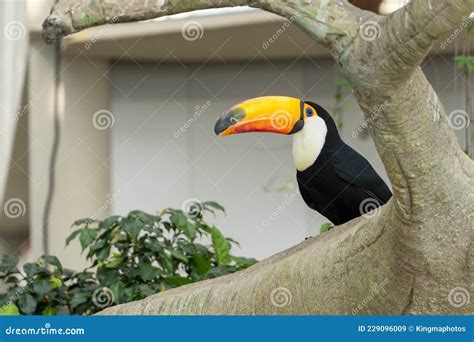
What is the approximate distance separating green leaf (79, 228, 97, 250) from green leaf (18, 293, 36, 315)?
0.28 meters

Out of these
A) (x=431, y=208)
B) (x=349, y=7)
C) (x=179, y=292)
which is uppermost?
(x=349, y=7)

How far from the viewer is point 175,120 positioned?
534 cm

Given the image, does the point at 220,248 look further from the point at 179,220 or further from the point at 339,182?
the point at 339,182

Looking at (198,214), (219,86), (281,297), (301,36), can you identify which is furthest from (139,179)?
(281,297)

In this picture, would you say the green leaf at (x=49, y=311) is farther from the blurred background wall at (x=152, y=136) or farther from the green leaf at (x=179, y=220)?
the blurred background wall at (x=152, y=136)

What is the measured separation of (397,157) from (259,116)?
62 centimetres

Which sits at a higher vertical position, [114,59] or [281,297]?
[114,59]

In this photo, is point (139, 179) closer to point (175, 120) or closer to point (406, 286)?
point (175, 120)

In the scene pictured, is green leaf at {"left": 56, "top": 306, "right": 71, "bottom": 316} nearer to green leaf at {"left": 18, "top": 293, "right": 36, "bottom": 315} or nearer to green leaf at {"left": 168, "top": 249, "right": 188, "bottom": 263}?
green leaf at {"left": 18, "top": 293, "right": 36, "bottom": 315}

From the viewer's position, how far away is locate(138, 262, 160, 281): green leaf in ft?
11.0

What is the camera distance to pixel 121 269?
3.47 metres

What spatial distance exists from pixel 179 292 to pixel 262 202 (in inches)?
97.4

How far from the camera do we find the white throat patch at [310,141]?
9.84 ft

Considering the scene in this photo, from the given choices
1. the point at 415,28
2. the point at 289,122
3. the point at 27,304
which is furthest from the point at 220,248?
the point at 415,28
